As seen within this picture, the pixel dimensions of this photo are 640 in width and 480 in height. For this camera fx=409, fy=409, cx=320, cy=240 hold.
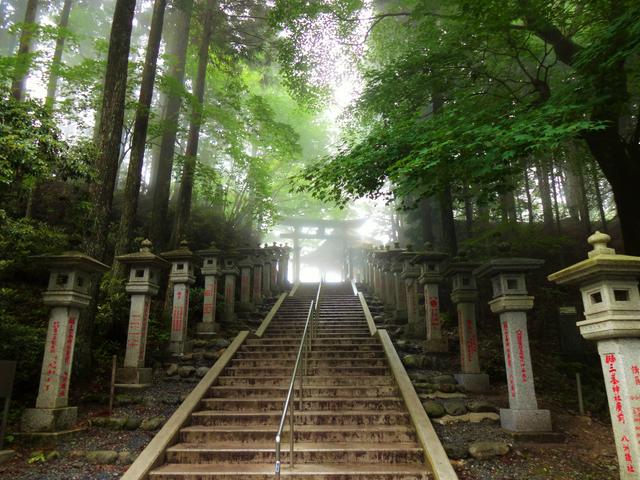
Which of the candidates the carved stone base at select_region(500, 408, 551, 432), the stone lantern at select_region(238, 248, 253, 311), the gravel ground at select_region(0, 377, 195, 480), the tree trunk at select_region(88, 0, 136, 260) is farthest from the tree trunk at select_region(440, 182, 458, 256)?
the tree trunk at select_region(88, 0, 136, 260)

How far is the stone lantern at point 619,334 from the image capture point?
435 cm

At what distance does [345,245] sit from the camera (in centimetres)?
3488

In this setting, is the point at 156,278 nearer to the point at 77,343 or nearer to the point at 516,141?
the point at 77,343

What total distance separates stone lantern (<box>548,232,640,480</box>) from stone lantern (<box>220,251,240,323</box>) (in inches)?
400

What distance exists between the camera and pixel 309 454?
225 inches

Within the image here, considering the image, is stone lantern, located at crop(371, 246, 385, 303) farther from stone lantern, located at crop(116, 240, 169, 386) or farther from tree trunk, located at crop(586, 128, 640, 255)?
stone lantern, located at crop(116, 240, 169, 386)

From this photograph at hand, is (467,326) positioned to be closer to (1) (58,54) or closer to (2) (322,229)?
(1) (58,54)

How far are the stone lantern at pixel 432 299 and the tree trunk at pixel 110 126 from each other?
7327 mm

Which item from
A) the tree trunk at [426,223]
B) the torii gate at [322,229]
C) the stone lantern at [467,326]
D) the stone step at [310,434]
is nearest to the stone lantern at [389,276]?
the tree trunk at [426,223]

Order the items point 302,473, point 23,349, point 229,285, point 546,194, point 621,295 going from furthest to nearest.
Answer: point 546,194, point 229,285, point 23,349, point 302,473, point 621,295

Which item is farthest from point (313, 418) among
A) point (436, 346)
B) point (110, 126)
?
point (110, 126)

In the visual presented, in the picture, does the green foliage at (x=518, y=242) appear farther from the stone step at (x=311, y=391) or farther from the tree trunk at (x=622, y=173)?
the stone step at (x=311, y=391)

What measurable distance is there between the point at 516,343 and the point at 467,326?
186 centimetres

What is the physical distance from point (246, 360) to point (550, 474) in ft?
20.2
